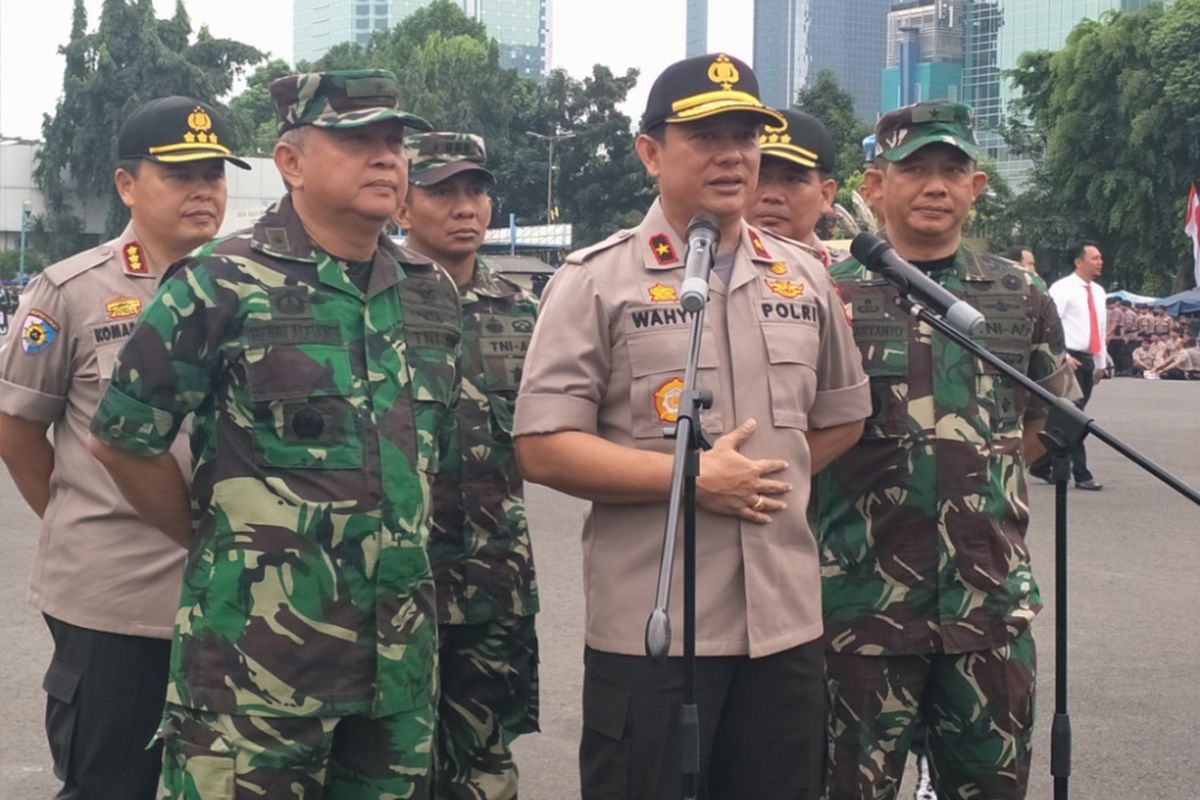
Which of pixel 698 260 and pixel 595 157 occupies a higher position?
pixel 595 157

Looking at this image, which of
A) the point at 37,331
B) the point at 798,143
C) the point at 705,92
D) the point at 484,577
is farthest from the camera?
the point at 798,143

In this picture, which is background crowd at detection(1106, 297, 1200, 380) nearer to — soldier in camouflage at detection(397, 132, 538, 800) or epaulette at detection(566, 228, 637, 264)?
soldier in camouflage at detection(397, 132, 538, 800)

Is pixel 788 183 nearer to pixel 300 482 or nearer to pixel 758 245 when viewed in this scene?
pixel 758 245

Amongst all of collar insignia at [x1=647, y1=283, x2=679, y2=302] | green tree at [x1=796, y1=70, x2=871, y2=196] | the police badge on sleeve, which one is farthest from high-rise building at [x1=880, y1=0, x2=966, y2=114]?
collar insignia at [x1=647, y1=283, x2=679, y2=302]

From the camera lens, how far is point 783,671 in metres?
3.25

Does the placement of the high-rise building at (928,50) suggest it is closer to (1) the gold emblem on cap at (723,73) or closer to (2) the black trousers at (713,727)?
(1) the gold emblem on cap at (723,73)

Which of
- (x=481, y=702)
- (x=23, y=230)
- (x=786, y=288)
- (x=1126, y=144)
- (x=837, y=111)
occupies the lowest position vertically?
(x=481, y=702)

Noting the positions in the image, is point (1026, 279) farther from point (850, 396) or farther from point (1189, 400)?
point (1189, 400)

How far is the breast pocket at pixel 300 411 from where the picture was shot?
3164 millimetres

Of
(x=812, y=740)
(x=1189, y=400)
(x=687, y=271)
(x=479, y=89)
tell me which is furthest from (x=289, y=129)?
(x=479, y=89)

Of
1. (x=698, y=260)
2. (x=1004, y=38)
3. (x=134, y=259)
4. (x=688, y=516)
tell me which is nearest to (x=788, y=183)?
(x=134, y=259)

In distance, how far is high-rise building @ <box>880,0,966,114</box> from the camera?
122750 millimetres

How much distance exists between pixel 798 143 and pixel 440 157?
1.09 meters

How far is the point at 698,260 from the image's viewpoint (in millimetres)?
2920
